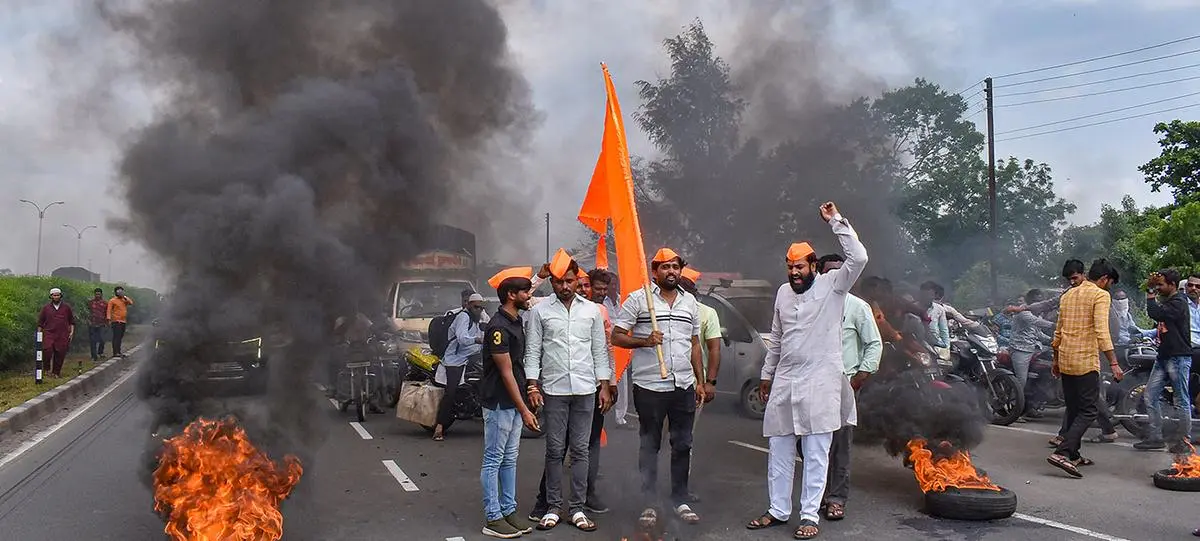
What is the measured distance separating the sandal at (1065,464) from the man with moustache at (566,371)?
406cm

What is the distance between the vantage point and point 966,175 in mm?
22562

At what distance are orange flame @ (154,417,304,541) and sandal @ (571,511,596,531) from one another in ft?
5.94

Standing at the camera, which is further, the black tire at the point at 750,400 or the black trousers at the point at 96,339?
the black trousers at the point at 96,339

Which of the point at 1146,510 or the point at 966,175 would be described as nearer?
the point at 1146,510

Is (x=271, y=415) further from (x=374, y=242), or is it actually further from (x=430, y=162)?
(x=430, y=162)

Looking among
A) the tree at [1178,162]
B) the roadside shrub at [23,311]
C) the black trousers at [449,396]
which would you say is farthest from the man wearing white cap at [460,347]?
the tree at [1178,162]

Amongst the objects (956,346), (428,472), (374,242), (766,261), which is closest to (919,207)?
(766,261)

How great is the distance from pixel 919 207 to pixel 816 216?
14.8ft

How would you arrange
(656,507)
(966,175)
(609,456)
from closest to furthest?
(656,507) < (609,456) < (966,175)

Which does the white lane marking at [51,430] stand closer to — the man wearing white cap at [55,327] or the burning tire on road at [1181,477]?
the man wearing white cap at [55,327]

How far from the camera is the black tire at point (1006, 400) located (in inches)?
397

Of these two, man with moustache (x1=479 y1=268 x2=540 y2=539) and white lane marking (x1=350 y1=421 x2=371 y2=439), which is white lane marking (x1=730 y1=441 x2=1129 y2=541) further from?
white lane marking (x1=350 y1=421 x2=371 y2=439)

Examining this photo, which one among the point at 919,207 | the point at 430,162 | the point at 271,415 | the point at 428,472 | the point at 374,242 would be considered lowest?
the point at 428,472

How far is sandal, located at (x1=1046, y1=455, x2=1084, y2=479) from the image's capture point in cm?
721
